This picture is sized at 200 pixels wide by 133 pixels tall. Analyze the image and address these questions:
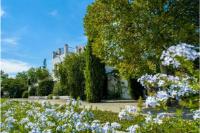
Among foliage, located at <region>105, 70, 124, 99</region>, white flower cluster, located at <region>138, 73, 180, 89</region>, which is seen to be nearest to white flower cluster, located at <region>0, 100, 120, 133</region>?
white flower cluster, located at <region>138, 73, 180, 89</region>

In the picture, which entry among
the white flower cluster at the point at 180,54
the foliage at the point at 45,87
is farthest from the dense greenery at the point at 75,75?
the white flower cluster at the point at 180,54

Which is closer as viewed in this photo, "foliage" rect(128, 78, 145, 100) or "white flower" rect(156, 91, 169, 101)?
"white flower" rect(156, 91, 169, 101)

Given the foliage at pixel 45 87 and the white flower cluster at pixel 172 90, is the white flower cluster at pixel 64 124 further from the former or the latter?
the foliage at pixel 45 87

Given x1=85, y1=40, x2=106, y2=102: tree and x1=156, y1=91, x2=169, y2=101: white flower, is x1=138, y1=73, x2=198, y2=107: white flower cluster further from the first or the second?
x1=85, y1=40, x2=106, y2=102: tree

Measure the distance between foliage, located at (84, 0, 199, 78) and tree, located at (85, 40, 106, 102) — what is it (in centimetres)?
703

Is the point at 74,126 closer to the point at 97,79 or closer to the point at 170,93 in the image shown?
the point at 170,93

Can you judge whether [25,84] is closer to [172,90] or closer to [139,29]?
[139,29]

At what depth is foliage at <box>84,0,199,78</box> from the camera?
18.0 metres

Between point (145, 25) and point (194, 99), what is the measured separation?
13.8 m

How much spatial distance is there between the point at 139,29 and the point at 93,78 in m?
9.35

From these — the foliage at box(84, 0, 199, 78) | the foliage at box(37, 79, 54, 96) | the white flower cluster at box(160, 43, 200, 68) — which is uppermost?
the foliage at box(84, 0, 199, 78)

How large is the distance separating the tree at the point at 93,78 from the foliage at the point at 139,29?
7030 millimetres

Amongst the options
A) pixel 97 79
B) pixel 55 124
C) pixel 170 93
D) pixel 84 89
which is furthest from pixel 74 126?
pixel 84 89

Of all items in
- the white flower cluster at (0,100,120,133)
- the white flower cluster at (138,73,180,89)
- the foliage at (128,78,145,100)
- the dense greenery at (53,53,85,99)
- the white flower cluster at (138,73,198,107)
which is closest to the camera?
the white flower cluster at (138,73,198,107)
